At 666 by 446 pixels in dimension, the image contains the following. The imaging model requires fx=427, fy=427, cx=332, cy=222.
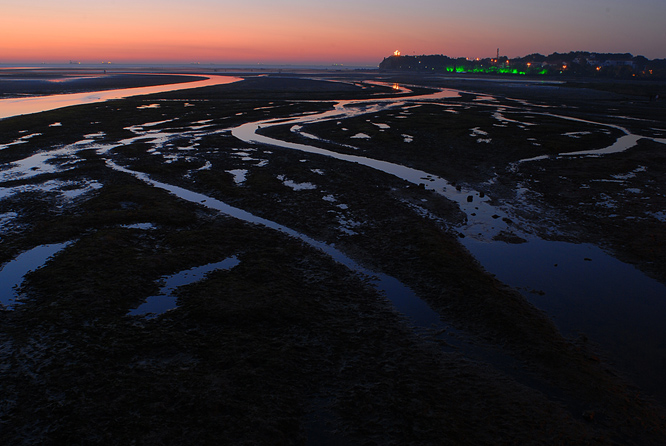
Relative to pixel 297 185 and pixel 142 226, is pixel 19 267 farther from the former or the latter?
pixel 297 185

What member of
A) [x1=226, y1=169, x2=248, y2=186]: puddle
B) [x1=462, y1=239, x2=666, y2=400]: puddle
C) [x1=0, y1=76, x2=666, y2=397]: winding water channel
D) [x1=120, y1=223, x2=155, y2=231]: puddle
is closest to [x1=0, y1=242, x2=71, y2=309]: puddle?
[x1=120, y1=223, x2=155, y2=231]: puddle

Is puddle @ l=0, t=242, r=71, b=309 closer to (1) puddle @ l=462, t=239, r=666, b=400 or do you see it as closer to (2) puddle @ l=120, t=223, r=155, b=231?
(2) puddle @ l=120, t=223, r=155, b=231

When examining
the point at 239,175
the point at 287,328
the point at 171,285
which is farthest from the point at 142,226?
the point at 287,328

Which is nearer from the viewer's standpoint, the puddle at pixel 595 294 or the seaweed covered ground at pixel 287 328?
the seaweed covered ground at pixel 287 328

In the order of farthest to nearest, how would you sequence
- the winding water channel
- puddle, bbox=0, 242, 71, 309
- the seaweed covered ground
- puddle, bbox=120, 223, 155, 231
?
puddle, bbox=120, 223, 155, 231 < puddle, bbox=0, 242, 71, 309 < the winding water channel < the seaweed covered ground

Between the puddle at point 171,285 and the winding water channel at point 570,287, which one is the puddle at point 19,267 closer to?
the puddle at point 171,285

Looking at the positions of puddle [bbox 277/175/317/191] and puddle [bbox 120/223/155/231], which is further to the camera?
puddle [bbox 277/175/317/191]

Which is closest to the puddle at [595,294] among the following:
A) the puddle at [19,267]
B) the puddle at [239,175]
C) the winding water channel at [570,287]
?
the winding water channel at [570,287]
